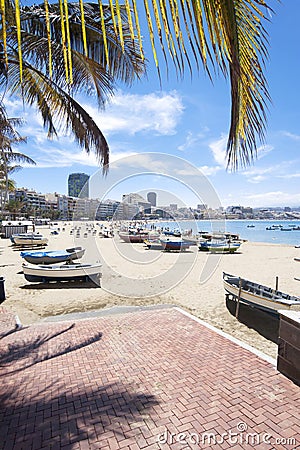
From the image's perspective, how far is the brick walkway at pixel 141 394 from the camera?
9.24 ft

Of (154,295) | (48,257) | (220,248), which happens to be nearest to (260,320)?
(154,295)

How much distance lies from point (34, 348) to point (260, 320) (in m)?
5.78

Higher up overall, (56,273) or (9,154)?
(9,154)

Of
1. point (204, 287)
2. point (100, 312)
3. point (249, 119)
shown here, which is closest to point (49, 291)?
point (100, 312)

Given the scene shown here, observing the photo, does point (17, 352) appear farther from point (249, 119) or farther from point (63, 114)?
point (249, 119)

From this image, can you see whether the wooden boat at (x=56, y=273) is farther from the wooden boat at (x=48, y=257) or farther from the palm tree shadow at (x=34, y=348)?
the palm tree shadow at (x=34, y=348)

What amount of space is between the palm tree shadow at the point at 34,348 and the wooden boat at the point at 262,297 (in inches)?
166

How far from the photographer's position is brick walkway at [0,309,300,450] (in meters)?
2.82

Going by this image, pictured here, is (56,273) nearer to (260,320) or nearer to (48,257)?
(48,257)

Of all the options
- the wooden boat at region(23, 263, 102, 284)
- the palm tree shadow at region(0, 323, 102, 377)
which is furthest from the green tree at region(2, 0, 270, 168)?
the wooden boat at region(23, 263, 102, 284)

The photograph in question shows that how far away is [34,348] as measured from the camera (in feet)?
16.5

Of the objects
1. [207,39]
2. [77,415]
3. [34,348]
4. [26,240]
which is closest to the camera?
[207,39]

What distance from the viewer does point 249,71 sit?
4.86 feet

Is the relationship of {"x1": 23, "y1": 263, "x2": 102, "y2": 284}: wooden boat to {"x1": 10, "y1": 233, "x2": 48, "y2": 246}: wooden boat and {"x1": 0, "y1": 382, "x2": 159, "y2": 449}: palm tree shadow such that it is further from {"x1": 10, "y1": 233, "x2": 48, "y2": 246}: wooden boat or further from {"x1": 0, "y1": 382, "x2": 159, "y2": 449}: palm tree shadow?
{"x1": 10, "y1": 233, "x2": 48, "y2": 246}: wooden boat
